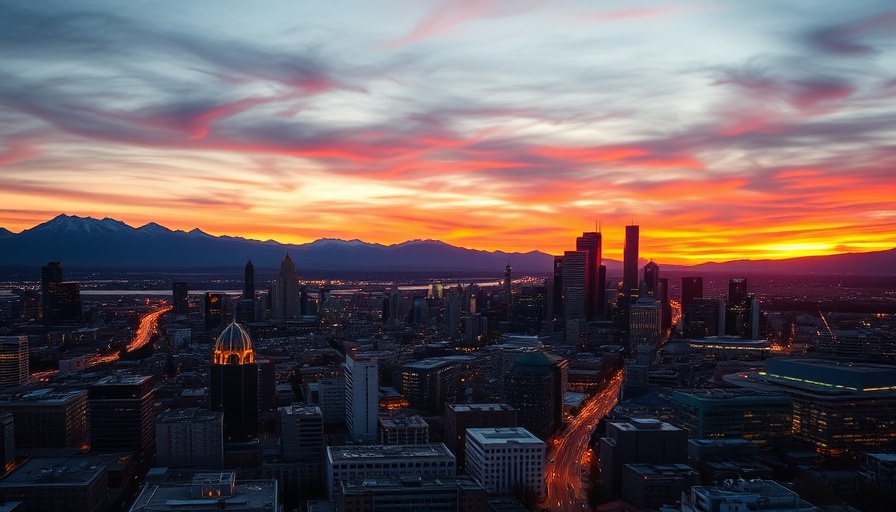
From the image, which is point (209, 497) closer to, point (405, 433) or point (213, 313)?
point (405, 433)

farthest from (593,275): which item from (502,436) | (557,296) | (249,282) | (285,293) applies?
(502,436)

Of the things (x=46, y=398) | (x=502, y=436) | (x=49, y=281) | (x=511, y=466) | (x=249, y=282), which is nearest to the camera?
(x=511, y=466)

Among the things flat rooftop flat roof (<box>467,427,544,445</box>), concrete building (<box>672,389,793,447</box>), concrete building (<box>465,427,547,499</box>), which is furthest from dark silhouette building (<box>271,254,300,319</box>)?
concrete building (<box>465,427,547,499</box>)

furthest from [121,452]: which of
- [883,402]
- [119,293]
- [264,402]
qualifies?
[119,293]

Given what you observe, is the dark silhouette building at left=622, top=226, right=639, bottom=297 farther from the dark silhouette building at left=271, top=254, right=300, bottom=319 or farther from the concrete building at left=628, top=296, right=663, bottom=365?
the dark silhouette building at left=271, top=254, right=300, bottom=319

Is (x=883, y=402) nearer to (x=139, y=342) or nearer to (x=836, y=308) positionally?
(x=139, y=342)

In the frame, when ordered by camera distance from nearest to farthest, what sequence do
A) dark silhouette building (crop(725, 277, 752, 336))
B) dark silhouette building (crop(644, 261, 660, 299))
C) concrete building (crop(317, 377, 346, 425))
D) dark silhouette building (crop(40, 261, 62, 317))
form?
concrete building (crop(317, 377, 346, 425)) < dark silhouette building (crop(725, 277, 752, 336)) < dark silhouette building (crop(40, 261, 62, 317)) < dark silhouette building (crop(644, 261, 660, 299))
